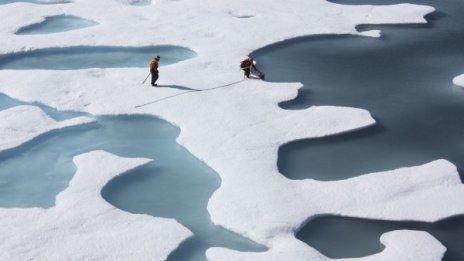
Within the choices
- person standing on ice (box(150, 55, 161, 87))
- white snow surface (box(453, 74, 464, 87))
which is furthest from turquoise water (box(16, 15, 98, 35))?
white snow surface (box(453, 74, 464, 87))

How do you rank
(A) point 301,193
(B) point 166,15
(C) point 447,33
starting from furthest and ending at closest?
(B) point 166,15, (C) point 447,33, (A) point 301,193

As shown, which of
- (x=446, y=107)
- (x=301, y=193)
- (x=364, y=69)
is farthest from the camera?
(x=364, y=69)

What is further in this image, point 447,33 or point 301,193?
point 447,33

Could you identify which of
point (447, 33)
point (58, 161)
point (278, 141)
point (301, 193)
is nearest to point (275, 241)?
point (301, 193)

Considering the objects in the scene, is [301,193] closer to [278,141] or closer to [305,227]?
[305,227]

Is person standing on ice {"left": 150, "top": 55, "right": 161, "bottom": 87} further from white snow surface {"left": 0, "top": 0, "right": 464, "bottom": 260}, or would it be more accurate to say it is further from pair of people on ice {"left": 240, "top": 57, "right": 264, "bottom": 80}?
pair of people on ice {"left": 240, "top": 57, "right": 264, "bottom": 80}

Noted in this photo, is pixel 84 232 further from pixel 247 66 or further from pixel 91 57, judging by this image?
pixel 91 57

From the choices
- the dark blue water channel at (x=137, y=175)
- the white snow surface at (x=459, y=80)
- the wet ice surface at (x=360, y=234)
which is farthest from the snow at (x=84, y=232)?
the white snow surface at (x=459, y=80)
